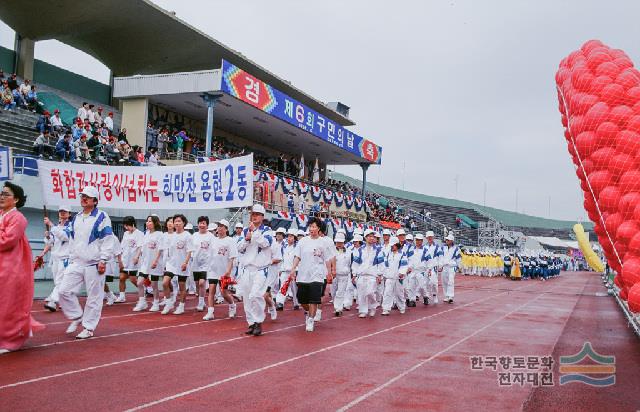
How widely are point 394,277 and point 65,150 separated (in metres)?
10.6

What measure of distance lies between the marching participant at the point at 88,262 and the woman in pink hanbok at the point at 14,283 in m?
0.82

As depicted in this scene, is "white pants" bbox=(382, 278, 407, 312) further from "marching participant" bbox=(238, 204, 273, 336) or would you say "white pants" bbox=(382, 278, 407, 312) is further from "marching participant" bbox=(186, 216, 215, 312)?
"marching participant" bbox=(238, 204, 273, 336)

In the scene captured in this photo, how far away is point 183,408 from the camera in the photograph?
480 centimetres

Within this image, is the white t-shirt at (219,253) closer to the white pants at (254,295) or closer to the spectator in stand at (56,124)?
the white pants at (254,295)

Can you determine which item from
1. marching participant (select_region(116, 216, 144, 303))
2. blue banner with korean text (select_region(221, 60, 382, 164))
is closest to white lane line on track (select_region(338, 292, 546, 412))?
marching participant (select_region(116, 216, 144, 303))

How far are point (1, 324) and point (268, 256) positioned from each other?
3.95 metres

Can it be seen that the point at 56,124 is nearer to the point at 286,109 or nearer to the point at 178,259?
the point at 178,259

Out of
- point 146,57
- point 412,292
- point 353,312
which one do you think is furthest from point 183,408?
point 146,57

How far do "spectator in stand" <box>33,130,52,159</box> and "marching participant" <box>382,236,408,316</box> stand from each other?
1062 cm

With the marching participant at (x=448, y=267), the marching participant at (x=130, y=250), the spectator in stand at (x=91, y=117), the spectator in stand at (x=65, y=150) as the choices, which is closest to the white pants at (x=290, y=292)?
the marching participant at (x=130, y=250)

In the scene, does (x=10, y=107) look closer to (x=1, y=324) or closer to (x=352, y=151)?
(x=1, y=324)

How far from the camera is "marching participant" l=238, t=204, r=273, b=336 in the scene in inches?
347

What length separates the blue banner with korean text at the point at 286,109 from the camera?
2297 cm

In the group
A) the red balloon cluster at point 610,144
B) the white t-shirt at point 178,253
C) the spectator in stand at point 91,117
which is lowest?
the white t-shirt at point 178,253
